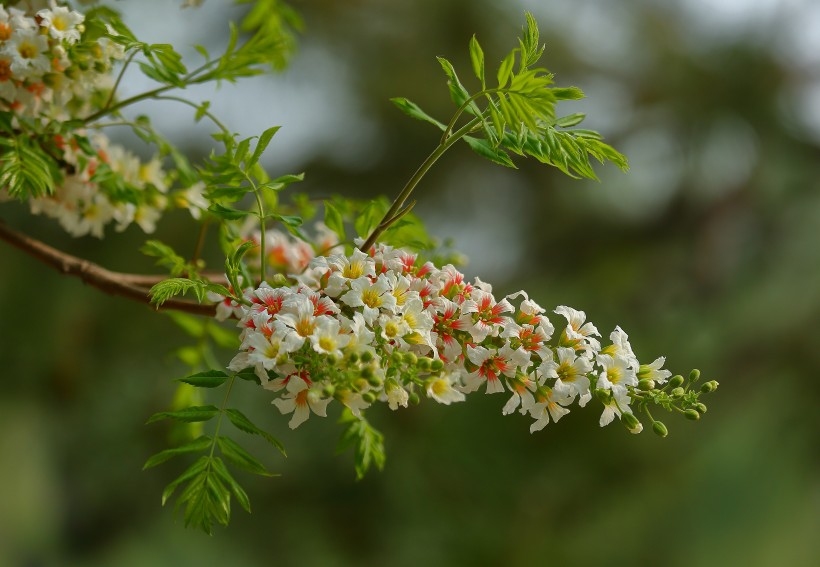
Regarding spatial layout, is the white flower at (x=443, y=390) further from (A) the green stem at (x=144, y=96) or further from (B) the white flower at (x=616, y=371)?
(A) the green stem at (x=144, y=96)

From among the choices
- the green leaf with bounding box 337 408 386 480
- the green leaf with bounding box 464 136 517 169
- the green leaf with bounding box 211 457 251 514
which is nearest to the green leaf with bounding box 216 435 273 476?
the green leaf with bounding box 211 457 251 514

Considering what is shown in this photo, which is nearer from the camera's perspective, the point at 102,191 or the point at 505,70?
the point at 505,70

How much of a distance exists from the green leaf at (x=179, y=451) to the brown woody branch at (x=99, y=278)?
87 mm

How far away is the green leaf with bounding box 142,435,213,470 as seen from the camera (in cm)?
43

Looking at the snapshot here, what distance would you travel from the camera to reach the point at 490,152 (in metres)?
0.44

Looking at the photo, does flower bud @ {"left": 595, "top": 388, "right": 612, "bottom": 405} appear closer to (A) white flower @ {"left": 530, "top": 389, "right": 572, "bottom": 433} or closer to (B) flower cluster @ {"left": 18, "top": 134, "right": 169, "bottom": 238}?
(A) white flower @ {"left": 530, "top": 389, "right": 572, "bottom": 433}

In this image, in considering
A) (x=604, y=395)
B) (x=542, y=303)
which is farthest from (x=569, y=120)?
(x=542, y=303)

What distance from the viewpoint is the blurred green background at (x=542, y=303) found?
72.8 inches

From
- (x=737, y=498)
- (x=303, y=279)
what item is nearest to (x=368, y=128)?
(x=737, y=498)

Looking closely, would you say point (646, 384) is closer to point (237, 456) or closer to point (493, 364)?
point (493, 364)

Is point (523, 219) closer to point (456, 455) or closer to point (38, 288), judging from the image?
point (456, 455)

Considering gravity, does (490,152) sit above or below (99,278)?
above

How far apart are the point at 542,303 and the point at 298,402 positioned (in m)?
1.55

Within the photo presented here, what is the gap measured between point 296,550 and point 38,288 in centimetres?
88
